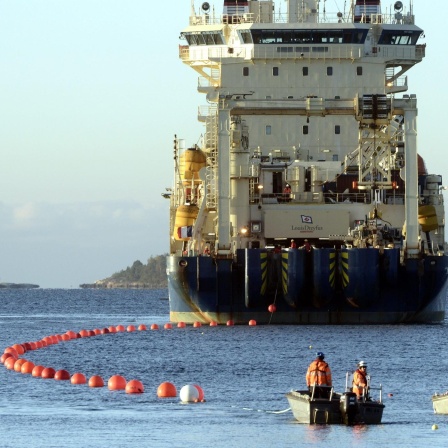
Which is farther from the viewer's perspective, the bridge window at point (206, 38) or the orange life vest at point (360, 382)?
the bridge window at point (206, 38)

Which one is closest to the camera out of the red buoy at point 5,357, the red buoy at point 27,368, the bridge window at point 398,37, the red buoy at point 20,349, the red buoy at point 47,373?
the red buoy at point 47,373

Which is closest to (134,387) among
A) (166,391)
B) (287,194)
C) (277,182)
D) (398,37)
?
(166,391)

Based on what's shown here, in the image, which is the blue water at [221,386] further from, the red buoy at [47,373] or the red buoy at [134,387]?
the red buoy at [47,373]

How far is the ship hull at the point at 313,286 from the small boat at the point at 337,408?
101ft

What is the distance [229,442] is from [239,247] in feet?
126

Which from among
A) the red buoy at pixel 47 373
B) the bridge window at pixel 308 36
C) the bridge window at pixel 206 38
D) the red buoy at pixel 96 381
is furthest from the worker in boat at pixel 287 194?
the red buoy at pixel 96 381

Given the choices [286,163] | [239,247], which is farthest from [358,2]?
[239,247]

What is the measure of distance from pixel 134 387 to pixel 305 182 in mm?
33177

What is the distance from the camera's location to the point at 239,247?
74312 millimetres

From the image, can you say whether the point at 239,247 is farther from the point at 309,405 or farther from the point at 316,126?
the point at 309,405

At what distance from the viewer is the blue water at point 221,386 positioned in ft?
121

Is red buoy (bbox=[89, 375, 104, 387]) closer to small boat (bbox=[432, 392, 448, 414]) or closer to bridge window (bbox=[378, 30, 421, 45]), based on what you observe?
small boat (bbox=[432, 392, 448, 414])

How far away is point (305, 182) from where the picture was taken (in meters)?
78.2

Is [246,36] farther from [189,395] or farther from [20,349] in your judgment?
[189,395]
